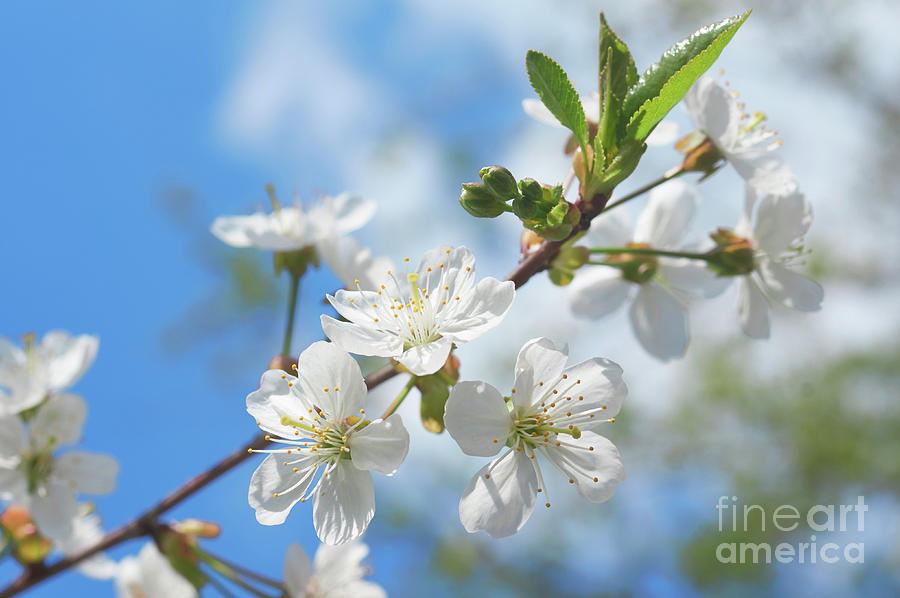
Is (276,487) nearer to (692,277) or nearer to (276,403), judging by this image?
(276,403)

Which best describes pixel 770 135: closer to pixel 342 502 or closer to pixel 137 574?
pixel 342 502

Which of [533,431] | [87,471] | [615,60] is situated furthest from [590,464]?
[87,471]

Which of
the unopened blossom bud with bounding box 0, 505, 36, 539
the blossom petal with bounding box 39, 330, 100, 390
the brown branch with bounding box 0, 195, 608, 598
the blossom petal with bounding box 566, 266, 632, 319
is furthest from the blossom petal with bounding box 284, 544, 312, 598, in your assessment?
the blossom petal with bounding box 566, 266, 632, 319

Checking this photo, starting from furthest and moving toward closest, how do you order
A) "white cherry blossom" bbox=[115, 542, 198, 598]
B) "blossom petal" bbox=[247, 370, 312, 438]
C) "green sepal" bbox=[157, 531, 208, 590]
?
"white cherry blossom" bbox=[115, 542, 198, 598]
"green sepal" bbox=[157, 531, 208, 590]
"blossom petal" bbox=[247, 370, 312, 438]

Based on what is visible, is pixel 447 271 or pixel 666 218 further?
pixel 666 218

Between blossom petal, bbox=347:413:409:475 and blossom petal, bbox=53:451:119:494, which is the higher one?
blossom petal, bbox=347:413:409:475

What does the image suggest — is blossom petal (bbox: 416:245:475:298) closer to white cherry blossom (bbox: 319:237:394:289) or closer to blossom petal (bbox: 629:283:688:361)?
white cherry blossom (bbox: 319:237:394:289)
